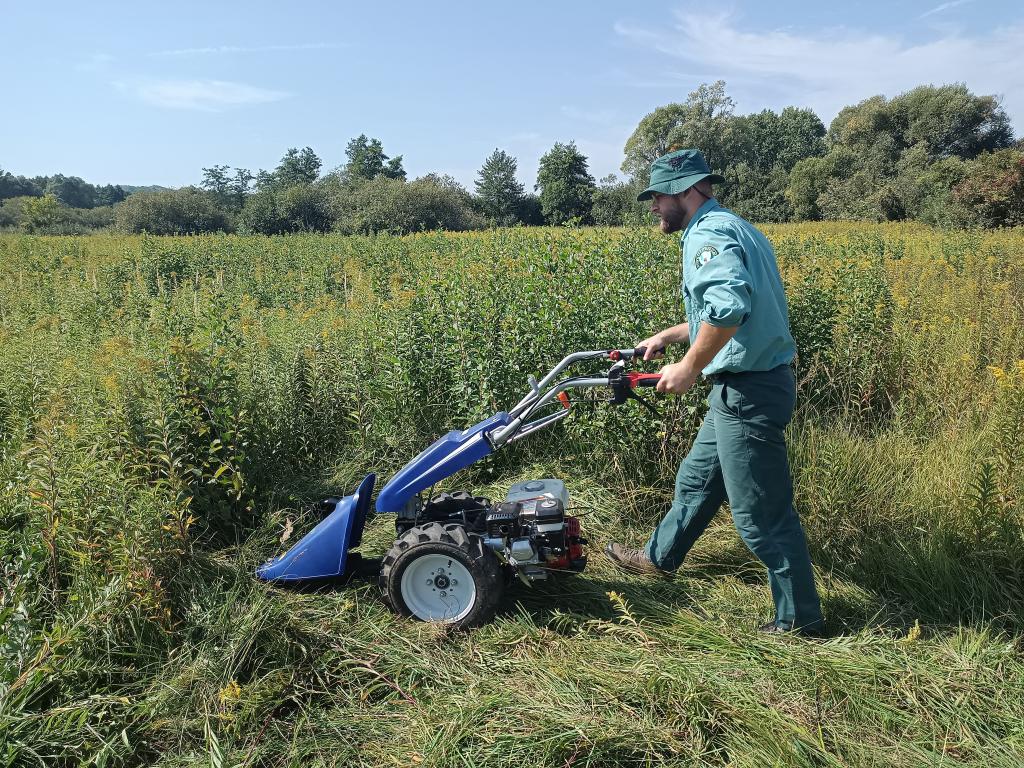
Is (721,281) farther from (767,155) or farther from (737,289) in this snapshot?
(767,155)

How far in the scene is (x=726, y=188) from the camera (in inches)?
2092

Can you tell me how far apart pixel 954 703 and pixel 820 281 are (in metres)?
4.44

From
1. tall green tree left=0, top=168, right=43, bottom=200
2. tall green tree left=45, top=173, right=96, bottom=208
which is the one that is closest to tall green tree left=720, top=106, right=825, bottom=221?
tall green tree left=0, top=168, right=43, bottom=200

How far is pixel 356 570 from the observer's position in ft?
12.4

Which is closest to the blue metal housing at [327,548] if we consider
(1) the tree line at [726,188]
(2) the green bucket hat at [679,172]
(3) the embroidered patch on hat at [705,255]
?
(3) the embroidered patch on hat at [705,255]

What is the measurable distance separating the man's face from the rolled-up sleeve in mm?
279

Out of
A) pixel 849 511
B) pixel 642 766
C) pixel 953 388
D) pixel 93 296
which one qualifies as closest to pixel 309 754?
pixel 642 766

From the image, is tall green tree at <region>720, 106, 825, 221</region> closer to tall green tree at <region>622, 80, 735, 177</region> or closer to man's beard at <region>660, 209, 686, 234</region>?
tall green tree at <region>622, 80, 735, 177</region>

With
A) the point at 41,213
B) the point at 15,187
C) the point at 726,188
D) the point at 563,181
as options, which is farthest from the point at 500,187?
the point at 15,187

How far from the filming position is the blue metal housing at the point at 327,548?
3574 mm

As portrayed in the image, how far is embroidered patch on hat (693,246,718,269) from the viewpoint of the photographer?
3.12 m

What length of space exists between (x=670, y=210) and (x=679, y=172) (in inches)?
7.4

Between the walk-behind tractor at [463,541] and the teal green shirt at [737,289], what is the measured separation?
0.44m

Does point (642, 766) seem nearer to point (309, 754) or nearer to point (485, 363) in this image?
point (309, 754)
